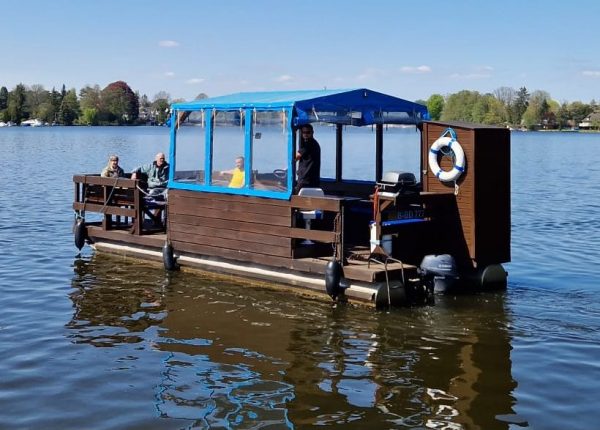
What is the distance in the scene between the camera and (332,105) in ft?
42.8

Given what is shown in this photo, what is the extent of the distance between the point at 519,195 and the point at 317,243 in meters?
19.6

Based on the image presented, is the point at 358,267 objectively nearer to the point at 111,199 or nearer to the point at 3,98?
the point at 111,199

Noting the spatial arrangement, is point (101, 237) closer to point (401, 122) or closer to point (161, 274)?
point (161, 274)

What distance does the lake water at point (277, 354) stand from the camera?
826cm

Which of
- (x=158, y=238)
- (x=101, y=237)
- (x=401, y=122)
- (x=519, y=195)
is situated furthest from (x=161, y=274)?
(x=519, y=195)

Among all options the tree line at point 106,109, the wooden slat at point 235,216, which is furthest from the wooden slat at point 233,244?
the tree line at point 106,109

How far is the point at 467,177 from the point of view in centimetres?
1255

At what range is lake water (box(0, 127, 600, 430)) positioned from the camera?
8.26 metres

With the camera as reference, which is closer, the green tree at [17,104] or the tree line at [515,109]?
the tree line at [515,109]

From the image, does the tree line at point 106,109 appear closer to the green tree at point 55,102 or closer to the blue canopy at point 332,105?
the green tree at point 55,102

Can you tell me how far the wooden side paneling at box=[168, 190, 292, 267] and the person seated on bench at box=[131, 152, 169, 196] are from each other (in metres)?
1.32

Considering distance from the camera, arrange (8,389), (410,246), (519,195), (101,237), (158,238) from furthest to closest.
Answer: (519,195)
(101,237)
(158,238)
(410,246)
(8,389)

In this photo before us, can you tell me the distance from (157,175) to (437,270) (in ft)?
21.5

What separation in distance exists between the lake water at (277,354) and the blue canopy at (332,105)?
75cm
